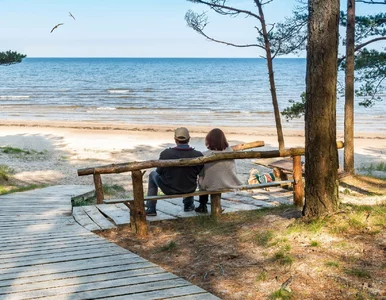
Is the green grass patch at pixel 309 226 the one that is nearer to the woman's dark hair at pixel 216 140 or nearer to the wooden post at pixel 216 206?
the wooden post at pixel 216 206

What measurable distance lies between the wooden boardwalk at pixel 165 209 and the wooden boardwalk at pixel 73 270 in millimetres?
357

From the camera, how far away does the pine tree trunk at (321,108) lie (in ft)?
18.2

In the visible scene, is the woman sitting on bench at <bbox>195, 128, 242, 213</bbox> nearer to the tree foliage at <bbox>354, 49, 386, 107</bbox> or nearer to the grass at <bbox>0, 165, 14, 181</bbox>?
the tree foliage at <bbox>354, 49, 386, 107</bbox>

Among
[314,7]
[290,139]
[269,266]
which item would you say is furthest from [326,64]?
[290,139]

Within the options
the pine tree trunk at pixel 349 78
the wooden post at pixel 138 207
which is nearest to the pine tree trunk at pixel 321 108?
the wooden post at pixel 138 207

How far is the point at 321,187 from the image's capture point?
5793mm

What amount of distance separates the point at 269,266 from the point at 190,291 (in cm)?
120

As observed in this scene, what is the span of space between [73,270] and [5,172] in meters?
11.8

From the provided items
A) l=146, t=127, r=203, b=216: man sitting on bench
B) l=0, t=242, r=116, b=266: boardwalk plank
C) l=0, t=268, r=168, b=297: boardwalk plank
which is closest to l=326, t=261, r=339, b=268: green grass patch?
l=0, t=268, r=168, b=297: boardwalk plank

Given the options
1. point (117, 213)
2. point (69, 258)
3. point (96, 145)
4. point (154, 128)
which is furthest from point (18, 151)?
point (69, 258)

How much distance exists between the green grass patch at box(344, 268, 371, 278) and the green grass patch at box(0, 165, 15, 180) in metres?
12.0

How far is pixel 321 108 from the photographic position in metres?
5.64

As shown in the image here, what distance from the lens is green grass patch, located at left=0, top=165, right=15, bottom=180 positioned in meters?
14.3

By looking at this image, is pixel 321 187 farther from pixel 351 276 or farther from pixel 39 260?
pixel 39 260
